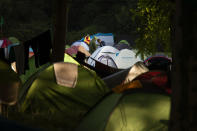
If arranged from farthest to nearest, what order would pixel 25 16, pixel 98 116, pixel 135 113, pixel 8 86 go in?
pixel 25 16, pixel 8 86, pixel 98 116, pixel 135 113

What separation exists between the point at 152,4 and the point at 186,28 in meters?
5.50

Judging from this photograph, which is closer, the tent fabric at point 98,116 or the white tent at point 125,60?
the tent fabric at point 98,116

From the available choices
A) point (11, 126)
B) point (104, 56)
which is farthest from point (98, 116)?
point (104, 56)

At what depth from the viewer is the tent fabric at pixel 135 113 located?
209 inches

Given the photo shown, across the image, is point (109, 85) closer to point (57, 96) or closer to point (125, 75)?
point (125, 75)

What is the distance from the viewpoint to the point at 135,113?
540 cm

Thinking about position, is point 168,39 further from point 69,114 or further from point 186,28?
point 186,28

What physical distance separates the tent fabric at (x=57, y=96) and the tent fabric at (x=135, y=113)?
2.40 metres

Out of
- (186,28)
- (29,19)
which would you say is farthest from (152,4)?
(29,19)

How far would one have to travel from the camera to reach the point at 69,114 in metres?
7.75

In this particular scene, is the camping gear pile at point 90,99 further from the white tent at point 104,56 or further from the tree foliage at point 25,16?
the tree foliage at point 25,16

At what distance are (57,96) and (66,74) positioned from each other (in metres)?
0.49

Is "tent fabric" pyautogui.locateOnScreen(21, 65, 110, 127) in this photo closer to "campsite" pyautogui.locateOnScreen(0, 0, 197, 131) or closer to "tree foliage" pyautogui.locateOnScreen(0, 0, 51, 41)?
"campsite" pyautogui.locateOnScreen(0, 0, 197, 131)

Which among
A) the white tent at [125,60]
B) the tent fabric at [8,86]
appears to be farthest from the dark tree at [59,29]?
the white tent at [125,60]
